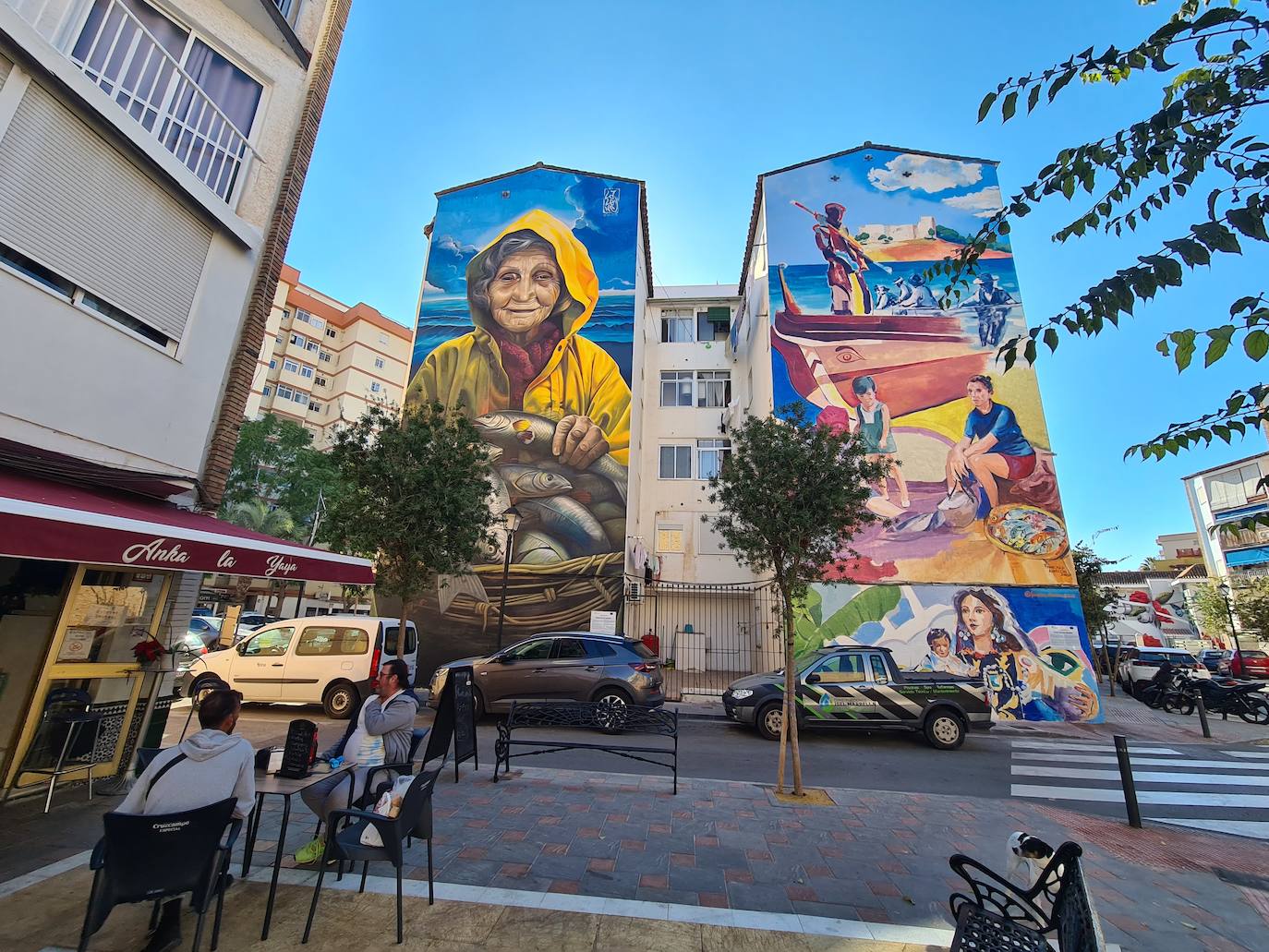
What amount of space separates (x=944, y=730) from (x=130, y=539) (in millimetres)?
12001

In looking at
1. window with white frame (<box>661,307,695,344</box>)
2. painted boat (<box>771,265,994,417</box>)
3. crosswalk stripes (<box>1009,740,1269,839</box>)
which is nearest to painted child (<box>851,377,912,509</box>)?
painted boat (<box>771,265,994,417</box>)

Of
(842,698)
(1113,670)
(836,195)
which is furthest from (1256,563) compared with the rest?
(842,698)

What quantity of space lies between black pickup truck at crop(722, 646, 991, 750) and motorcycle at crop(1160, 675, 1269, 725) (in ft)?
27.5

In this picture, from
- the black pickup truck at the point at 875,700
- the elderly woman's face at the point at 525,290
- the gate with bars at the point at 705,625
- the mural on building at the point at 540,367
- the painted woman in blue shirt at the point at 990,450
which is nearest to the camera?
the black pickup truck at the point at 875,700

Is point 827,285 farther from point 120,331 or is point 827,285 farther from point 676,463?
point 120,331

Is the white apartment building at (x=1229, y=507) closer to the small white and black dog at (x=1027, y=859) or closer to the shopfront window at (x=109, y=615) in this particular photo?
the small white and black dog at (x=1027, y=859)

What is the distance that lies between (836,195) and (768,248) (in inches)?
137

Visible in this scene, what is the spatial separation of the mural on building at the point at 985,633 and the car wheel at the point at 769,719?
5.22m

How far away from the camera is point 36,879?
375cm

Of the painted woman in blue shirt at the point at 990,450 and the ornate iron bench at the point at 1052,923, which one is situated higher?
the painted woman in blue shirt at the point at 990,450

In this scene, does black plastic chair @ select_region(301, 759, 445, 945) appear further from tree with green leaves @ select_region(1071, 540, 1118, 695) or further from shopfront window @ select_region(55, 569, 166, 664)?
tree with green leaves @ select_region(1071, 540, 1118, 695)

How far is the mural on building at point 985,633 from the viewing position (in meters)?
14.6

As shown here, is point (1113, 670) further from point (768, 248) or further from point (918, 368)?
point (768, 248)

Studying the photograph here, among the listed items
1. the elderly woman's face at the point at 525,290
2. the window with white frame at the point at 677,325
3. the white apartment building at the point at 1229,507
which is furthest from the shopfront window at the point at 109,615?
the white apartment building at the point at 1229,507
